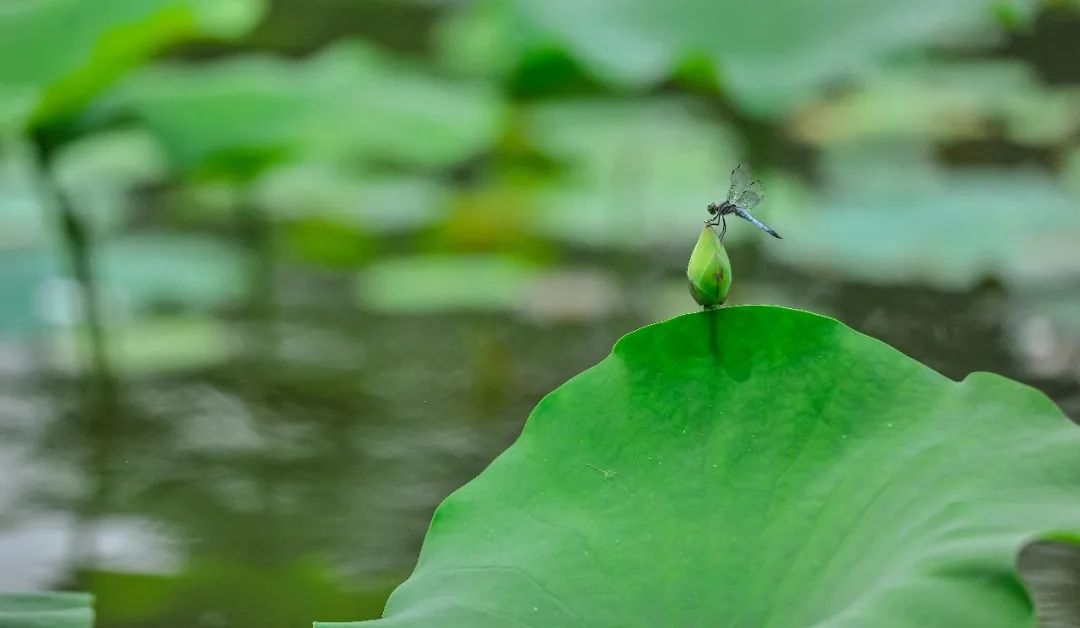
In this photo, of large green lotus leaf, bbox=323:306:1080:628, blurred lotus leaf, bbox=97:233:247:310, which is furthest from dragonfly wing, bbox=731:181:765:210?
blurred lotus leaf, bbox=97:233:247:310

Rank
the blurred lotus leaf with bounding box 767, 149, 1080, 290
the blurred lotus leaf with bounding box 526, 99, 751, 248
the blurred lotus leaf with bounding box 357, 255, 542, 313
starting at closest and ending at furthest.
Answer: the blurred lotus leaf with bounding box 767, 149, 1080, 290 < the blurred lotus leaf with bounding box 357, 255, 542, 313 < the blurred lotus leaf with bounding box 526, 99, 751, 248

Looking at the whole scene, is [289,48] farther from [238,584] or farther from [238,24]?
[238,584]

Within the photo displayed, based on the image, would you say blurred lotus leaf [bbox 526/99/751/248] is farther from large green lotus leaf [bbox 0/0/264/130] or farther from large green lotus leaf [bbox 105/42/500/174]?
large green lotus leaf [bbox 0/0/264/130]

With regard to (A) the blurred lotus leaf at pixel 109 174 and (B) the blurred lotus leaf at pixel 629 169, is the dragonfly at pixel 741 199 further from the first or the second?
(A) the blurred lotus leaf at pixel 109 174

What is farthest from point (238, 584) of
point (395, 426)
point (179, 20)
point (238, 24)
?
point (238, 24)

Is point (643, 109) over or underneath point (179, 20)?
over

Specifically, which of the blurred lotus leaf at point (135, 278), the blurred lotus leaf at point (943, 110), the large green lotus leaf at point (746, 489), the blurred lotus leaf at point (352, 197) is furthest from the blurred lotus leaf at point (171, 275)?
the large green lotus leaf at point (746, 489)

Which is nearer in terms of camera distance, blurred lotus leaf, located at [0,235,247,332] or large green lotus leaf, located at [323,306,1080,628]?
large green lotus leaf, located at [323,306,1080,628]
